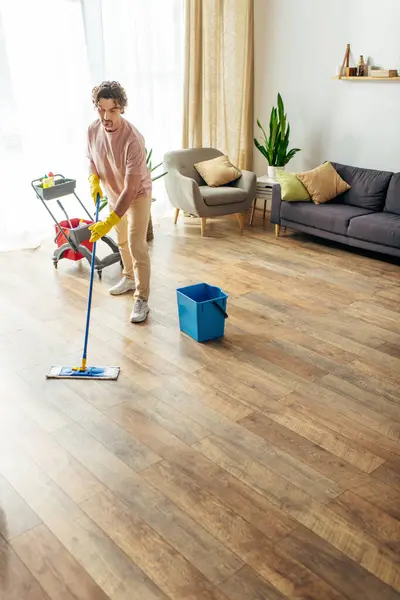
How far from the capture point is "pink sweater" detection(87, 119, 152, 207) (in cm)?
333

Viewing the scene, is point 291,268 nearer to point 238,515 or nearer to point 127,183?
point 127,183

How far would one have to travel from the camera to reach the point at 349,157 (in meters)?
5.64

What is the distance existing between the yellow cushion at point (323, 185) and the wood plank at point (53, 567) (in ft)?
13.0

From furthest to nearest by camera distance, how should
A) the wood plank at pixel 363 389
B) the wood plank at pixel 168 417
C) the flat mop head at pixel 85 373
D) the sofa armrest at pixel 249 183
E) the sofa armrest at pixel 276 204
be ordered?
1. the sofa armrest at pixel 249 183
2. the sofa armrest at pixel 276 204
3. the flat mop head at pixel 85 373
4. the wood plank at pixel 363 389
5. the wood plank at pixel 168 417

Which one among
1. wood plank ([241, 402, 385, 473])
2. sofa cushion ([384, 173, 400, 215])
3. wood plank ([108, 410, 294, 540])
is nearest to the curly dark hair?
wood plank ([108, 410, 294, 540])

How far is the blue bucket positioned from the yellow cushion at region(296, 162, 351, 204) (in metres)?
2.13

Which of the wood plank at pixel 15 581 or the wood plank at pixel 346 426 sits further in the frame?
the wood plank at pixel 346 426

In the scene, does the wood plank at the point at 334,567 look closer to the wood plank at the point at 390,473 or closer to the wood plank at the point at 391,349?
the wood plank at the point at 390,473

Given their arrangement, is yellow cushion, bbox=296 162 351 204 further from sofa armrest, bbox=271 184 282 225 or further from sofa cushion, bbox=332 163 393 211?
sofa armrest, bbox=271 184 282 225

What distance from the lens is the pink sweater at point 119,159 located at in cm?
333

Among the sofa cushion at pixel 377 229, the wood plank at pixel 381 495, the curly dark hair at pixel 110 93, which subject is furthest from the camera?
the sofa cushion at pixel 377 229

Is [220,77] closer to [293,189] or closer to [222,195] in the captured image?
[222,195]

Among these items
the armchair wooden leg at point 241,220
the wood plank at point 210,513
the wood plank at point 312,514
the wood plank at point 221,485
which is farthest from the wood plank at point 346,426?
the armchair wooden leg at point 241,220

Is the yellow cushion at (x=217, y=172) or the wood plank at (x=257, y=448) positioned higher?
the yellow cushion at (x=217, y=172)
